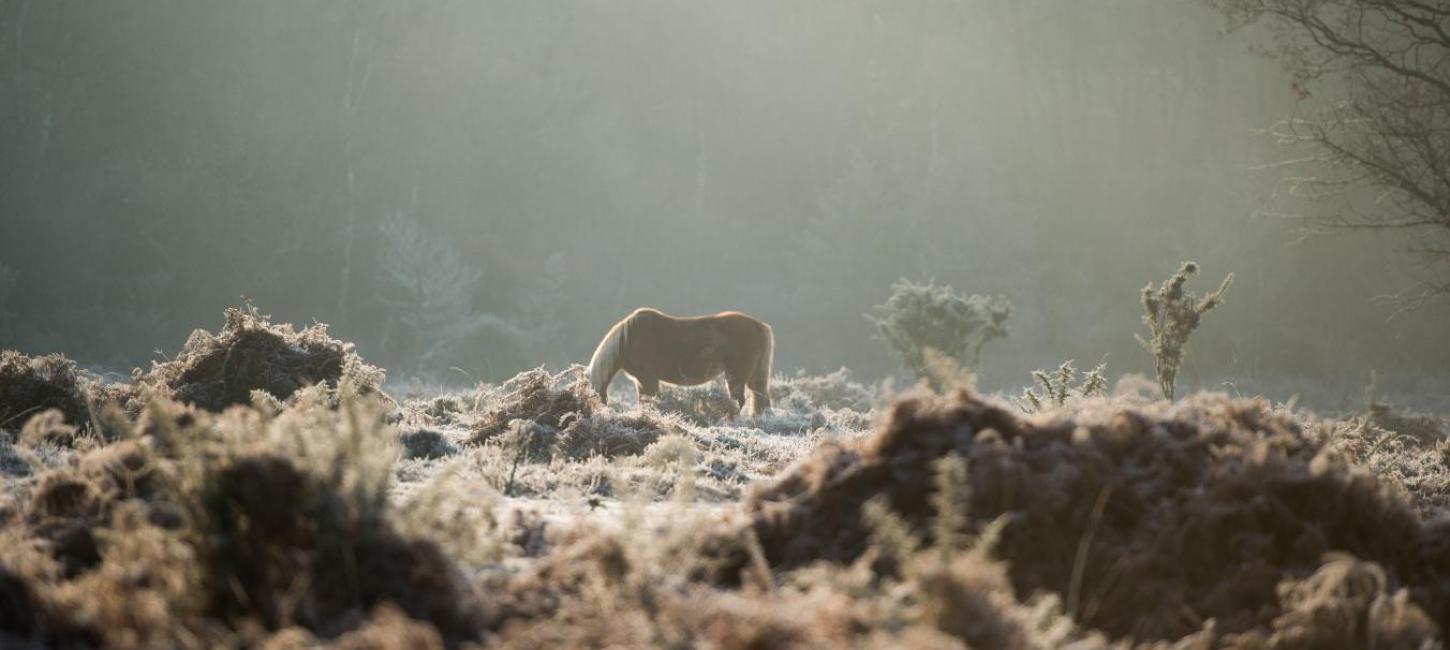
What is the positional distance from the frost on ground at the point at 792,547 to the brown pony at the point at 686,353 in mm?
10757

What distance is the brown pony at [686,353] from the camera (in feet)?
56.2

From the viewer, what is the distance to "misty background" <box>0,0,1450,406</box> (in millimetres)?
45438

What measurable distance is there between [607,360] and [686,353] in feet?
4.25

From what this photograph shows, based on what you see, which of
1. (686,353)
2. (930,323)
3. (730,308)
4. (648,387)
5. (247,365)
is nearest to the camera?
(247,365)

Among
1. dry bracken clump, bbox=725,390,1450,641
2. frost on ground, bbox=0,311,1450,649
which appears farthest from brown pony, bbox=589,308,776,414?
dry bracken clump, bbox=725,390,1450,641

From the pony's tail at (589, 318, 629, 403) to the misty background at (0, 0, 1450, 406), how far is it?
24089mm

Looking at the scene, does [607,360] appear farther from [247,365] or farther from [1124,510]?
[1124,510]

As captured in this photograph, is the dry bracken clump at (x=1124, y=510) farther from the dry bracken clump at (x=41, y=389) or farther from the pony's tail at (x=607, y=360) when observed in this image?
the pony's tail at (x=607, y=360)

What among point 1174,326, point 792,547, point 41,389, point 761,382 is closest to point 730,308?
point 761,382

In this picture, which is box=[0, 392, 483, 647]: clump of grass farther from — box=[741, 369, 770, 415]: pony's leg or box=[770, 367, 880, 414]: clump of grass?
box=[770, 367, 880, 414]: clump of grass

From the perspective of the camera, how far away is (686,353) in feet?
57.5

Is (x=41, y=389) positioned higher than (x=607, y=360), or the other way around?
(x=607, y=360)

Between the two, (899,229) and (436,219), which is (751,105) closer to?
(899,229)

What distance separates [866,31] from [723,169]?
36.6 feet
